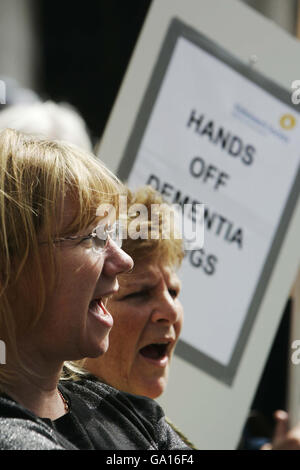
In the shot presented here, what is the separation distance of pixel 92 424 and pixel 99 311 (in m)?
0.23

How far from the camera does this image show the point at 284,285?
2910mm

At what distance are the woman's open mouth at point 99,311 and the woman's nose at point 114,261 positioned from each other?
7cm

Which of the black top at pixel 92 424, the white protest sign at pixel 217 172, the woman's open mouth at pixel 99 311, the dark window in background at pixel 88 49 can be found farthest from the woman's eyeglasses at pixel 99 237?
the dark window in background at pixel 88 49

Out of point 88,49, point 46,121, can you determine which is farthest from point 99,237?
point 88,49

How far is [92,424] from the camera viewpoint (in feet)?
5.97

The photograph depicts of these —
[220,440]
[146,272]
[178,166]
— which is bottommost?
[220,440]

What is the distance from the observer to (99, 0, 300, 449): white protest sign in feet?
9.05

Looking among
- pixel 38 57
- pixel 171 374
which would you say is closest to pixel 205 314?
pixel 171 374

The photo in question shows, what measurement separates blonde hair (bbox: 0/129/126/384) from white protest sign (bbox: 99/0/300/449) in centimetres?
92

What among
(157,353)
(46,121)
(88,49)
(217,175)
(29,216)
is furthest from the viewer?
(88,49)

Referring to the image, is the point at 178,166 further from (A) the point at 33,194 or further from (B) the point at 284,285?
(A) the point at 33,194

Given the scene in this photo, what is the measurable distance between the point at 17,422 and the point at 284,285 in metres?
1.48

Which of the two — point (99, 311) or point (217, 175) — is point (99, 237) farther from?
point (217, 175)

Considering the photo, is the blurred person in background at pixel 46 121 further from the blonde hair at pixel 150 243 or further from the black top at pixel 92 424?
the black top at pixel 92 424
